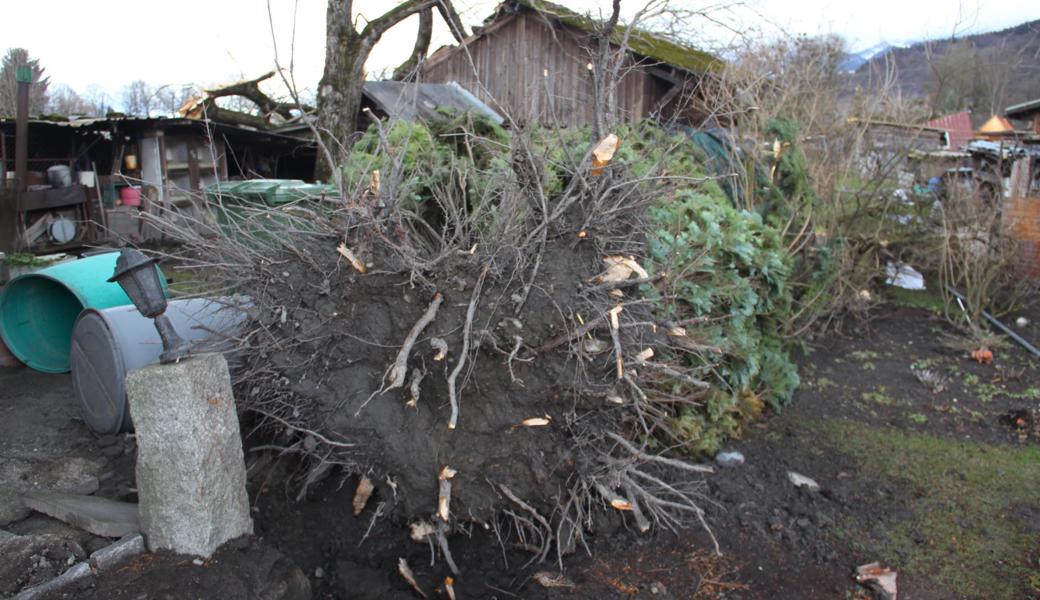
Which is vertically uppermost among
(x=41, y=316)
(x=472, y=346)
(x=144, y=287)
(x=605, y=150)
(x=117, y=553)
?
A: (x=605, y=150)

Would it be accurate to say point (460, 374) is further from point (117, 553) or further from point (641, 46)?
point (641, 46)

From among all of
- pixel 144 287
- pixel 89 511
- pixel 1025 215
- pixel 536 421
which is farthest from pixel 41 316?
pixel 1025 215

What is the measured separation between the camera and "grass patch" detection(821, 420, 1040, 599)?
417 cm

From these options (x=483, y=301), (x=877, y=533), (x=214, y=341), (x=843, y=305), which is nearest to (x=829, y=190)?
(x=843, y=305)

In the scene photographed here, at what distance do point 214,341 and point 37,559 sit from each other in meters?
1.44

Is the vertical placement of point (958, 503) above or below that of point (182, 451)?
below

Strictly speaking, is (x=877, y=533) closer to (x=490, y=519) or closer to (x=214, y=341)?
(x=490, y=519)

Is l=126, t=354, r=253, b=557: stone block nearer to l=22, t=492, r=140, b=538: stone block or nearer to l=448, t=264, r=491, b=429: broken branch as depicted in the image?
l=22, t=492, r=140, b=538: stone block

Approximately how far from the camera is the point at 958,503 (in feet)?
16.2

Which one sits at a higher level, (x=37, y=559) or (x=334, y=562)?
(x=37, y=559)

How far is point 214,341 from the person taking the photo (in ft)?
14.1

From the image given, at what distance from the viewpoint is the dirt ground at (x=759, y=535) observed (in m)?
3.85

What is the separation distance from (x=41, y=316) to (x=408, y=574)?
463cm

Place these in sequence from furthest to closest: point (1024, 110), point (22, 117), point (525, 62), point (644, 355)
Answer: point (1024, 110)
point (525, 62)
point (22, 117)
point (644, 355)
